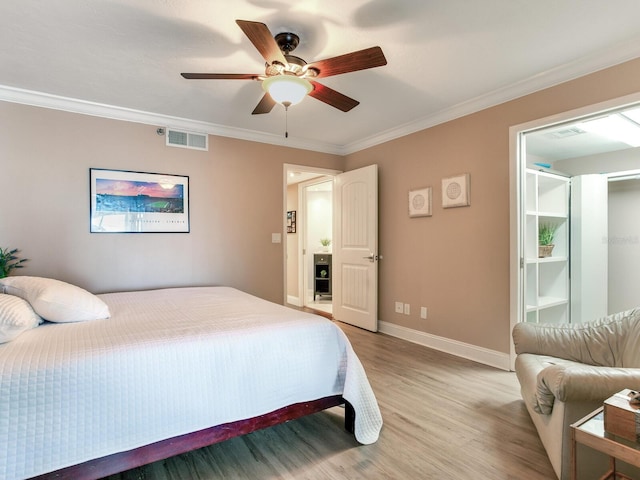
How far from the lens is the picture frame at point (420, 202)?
3697 millimetres

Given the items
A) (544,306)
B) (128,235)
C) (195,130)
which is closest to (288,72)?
(195,130)

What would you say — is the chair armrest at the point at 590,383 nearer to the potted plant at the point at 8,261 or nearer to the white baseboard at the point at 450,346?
the white baseboard at the point at 450,346

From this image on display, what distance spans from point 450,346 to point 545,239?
4.78 ft

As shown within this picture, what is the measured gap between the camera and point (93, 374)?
1.43 metres

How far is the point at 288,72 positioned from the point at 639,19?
2.09 metres

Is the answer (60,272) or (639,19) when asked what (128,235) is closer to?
(60,272)

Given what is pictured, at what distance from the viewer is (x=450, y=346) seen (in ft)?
11.5

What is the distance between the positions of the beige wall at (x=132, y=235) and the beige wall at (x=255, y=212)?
0.01 meters

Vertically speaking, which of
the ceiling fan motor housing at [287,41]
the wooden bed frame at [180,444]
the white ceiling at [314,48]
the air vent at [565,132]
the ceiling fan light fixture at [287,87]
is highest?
the white ceiling at [314,48]

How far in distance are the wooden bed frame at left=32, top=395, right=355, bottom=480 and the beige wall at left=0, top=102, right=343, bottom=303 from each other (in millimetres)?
2265

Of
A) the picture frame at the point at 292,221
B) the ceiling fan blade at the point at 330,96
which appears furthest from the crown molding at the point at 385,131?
the picture frame at the point at 292,221

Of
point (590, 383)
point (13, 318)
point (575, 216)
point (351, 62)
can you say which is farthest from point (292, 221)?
point (590, 383)

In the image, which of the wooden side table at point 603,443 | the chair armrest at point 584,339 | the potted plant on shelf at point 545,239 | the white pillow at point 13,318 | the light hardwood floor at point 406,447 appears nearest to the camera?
the wooden side table at point 603,443

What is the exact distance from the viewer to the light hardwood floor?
5.62 ft
